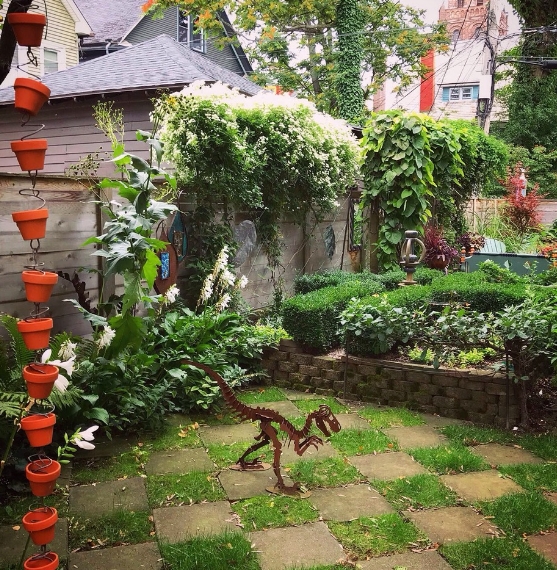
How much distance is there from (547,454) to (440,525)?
1284 millimetres

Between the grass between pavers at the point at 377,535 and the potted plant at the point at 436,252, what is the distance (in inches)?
252

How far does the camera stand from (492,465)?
378cm

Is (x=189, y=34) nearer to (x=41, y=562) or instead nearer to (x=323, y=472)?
(x=323, y=472)

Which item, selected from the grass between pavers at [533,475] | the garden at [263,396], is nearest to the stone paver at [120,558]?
the garden at [263,396]

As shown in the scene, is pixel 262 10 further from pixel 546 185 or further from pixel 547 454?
pixel 547 454

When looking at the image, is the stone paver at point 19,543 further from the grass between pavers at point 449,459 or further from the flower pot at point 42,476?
the grass between pavers at point 449,459

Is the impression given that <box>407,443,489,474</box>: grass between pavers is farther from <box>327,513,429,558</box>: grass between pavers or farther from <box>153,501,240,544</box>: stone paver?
<box>153,501,240,544</box>: stone paver

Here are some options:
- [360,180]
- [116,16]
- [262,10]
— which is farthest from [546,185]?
[116,16]

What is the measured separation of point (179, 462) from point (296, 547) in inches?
46.6

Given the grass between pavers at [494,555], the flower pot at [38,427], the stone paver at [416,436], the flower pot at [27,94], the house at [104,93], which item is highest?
the house at [104,93]

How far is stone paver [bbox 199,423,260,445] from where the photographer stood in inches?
Answer: 164

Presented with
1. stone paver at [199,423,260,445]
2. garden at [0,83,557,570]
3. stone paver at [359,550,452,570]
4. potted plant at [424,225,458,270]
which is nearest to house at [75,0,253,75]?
potted plant at [424,225,458,270]

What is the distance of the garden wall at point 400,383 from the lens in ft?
14.8

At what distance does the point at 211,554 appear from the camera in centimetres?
268
